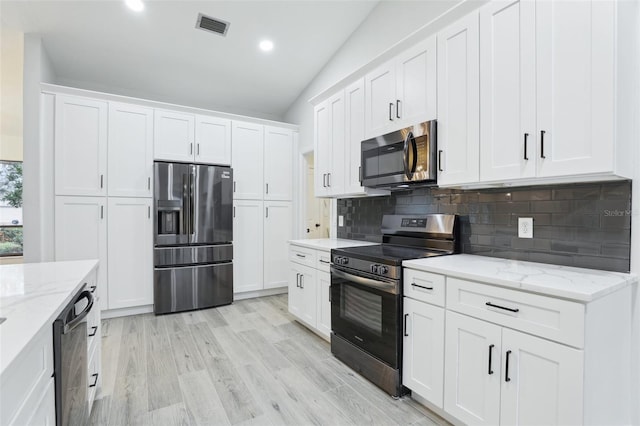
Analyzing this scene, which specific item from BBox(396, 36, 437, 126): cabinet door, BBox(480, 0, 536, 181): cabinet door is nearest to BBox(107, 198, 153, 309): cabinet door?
BBox(396, 36, 437, 126): cabinet door

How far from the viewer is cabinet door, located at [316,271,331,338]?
9.18 feet

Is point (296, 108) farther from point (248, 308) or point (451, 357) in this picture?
point (451, 357)

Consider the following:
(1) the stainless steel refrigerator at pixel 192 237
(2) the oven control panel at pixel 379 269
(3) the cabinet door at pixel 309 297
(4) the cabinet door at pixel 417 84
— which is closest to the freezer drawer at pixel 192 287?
(1) the stainless steel refrigerator at pixel 192 237

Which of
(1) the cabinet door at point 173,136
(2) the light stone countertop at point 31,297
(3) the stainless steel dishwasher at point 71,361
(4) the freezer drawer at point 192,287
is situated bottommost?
(4) the freezer drawer at point 192,287

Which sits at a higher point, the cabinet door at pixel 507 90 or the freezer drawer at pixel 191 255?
the cabinet door at pixel 507 90

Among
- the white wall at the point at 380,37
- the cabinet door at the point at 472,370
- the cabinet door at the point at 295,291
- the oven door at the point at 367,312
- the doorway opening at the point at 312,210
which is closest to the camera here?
the cabinet door at the point at 472,370

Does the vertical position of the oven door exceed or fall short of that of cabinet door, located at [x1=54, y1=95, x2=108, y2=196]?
it falls short

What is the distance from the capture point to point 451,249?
7.56 ft

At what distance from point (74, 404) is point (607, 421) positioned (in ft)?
7.72

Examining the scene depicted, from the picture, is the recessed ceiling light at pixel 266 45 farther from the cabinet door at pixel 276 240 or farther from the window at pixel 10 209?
the window at pixel 10 209

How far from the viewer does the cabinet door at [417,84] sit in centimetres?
218

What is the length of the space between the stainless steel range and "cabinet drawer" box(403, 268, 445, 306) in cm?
6

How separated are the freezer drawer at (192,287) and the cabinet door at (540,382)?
332 cm

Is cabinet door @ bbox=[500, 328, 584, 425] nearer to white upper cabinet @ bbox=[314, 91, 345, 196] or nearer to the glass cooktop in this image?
the glass cooktop
